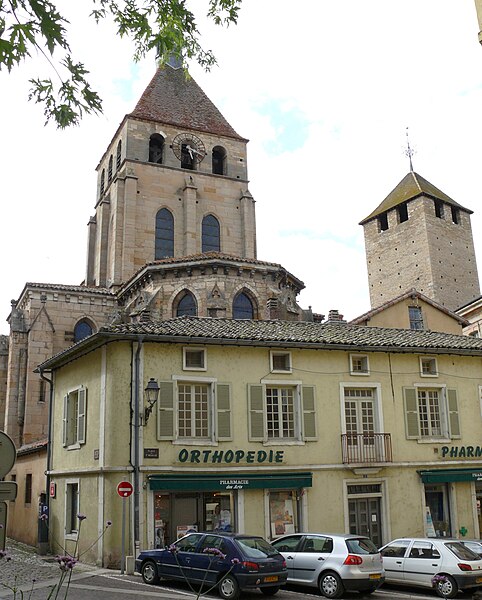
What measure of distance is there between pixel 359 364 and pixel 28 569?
1068 centimetres

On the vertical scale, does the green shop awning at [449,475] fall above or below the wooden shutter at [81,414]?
below

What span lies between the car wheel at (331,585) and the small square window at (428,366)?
9.03m

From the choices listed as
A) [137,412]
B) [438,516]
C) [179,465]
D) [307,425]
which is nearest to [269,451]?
[307,425]

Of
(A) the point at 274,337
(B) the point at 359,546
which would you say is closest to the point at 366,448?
(A) the point at 274,337

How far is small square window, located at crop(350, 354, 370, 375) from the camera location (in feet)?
66.2

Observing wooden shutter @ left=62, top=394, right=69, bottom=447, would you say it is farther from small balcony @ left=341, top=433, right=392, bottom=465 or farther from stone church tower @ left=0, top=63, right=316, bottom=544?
small balcony @ left=341, top=433, right=392, bottom=465

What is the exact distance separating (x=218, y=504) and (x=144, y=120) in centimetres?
3012

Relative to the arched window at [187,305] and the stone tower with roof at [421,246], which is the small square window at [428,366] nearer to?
the arched window at [187,305]

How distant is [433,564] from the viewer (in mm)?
14055

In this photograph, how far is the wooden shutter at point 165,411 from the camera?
17.7 metres

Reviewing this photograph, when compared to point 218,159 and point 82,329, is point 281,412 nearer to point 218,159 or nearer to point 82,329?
point 82,329

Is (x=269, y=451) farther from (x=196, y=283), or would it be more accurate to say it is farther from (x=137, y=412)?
(x=196, y=283)

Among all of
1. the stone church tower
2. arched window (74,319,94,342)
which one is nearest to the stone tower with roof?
the stone church tower

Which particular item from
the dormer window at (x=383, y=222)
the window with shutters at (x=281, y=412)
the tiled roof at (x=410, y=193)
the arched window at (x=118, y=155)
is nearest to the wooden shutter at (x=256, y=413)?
the window with shutters at (x=281, y=412)
